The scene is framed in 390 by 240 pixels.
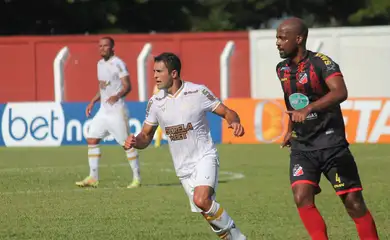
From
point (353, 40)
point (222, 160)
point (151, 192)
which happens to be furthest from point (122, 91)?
point (353, 40)

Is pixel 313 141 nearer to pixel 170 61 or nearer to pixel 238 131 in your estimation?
pixel 238 131

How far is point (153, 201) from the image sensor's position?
1404 cm

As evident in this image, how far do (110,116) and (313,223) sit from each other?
24.4 ft

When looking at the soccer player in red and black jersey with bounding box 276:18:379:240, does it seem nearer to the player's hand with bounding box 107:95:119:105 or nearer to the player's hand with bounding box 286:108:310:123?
the player's hand with bounding box 286:108:310:123

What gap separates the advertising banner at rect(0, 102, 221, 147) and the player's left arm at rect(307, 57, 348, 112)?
56.3 ft

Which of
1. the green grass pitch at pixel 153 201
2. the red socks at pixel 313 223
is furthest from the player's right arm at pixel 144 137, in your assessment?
the red socks at pixel 313 223

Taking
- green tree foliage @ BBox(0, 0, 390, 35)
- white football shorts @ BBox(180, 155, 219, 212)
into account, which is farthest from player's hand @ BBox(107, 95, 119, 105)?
green tree foliage @ BBox(0, 0, 390, 35)

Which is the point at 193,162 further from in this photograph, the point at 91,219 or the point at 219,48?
A: the point at 219,48

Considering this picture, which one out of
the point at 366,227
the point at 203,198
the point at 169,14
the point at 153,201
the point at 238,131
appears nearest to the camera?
the point at 366,227

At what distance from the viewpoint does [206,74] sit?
38.2m

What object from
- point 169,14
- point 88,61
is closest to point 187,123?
point 88,61

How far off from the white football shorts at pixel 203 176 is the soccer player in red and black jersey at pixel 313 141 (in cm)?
79

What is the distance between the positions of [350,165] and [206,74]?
94.9ft

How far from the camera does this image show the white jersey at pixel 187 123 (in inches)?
390
